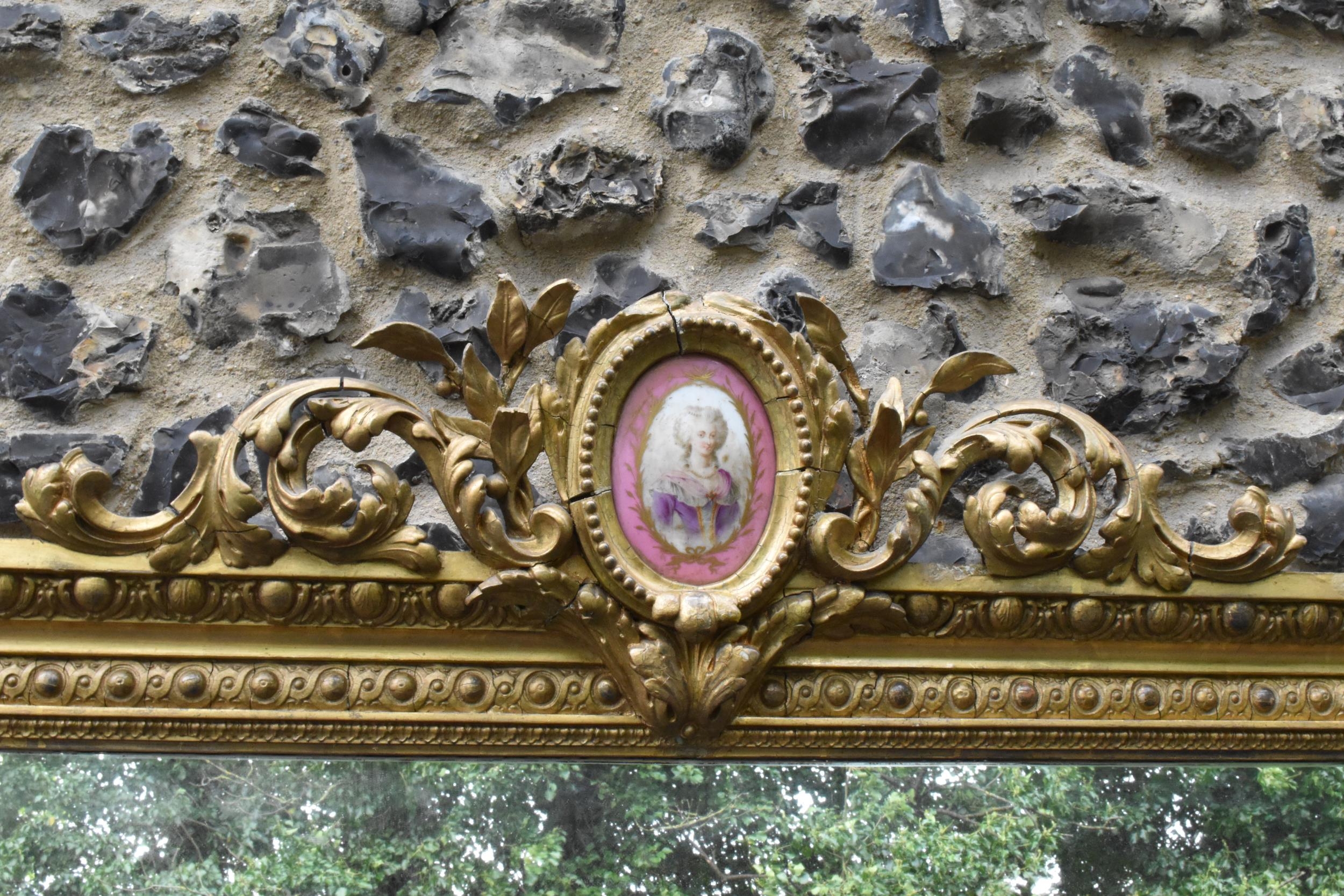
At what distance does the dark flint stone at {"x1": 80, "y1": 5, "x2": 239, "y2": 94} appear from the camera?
4.44 feet

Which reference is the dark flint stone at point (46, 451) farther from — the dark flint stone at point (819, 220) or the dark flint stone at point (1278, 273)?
the dark flint stone at point (1278, 273)

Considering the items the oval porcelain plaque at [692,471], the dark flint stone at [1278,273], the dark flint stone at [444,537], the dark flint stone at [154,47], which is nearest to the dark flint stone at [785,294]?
the oval porcelain plaque at [692,471]

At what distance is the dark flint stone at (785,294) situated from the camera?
1.38m

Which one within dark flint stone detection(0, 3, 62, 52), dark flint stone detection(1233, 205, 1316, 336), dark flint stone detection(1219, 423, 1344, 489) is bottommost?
dark flint stone detection(1219, 423, 1344, 489)

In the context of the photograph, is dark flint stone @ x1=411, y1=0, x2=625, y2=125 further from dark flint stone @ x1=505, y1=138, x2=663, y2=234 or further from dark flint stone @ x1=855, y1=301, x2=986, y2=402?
dark flint stone @ x1=855, y1=301, x2=986, y2=402

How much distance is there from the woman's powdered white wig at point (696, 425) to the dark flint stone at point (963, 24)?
1.69 feet

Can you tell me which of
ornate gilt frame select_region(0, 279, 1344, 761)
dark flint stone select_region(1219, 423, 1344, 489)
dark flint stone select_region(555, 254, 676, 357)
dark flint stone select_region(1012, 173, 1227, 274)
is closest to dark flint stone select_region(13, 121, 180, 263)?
ornate gilt frame select_region(0, 279, 1344, 761)

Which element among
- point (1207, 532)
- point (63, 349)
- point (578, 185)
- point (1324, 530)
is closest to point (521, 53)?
point (578, 185)

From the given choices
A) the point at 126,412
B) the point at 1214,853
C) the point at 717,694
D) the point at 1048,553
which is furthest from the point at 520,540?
the point at 1214,853

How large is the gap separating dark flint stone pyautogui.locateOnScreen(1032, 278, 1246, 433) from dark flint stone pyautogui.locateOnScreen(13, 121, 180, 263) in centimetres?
91

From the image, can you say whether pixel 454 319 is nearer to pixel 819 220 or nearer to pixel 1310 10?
pixel 819 220

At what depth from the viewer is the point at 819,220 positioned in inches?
56.1

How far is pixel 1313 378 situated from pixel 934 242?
0.44 m

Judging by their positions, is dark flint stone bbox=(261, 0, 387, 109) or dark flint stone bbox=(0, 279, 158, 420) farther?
dark flint stone bbox=(261, 0, 387, 109)
